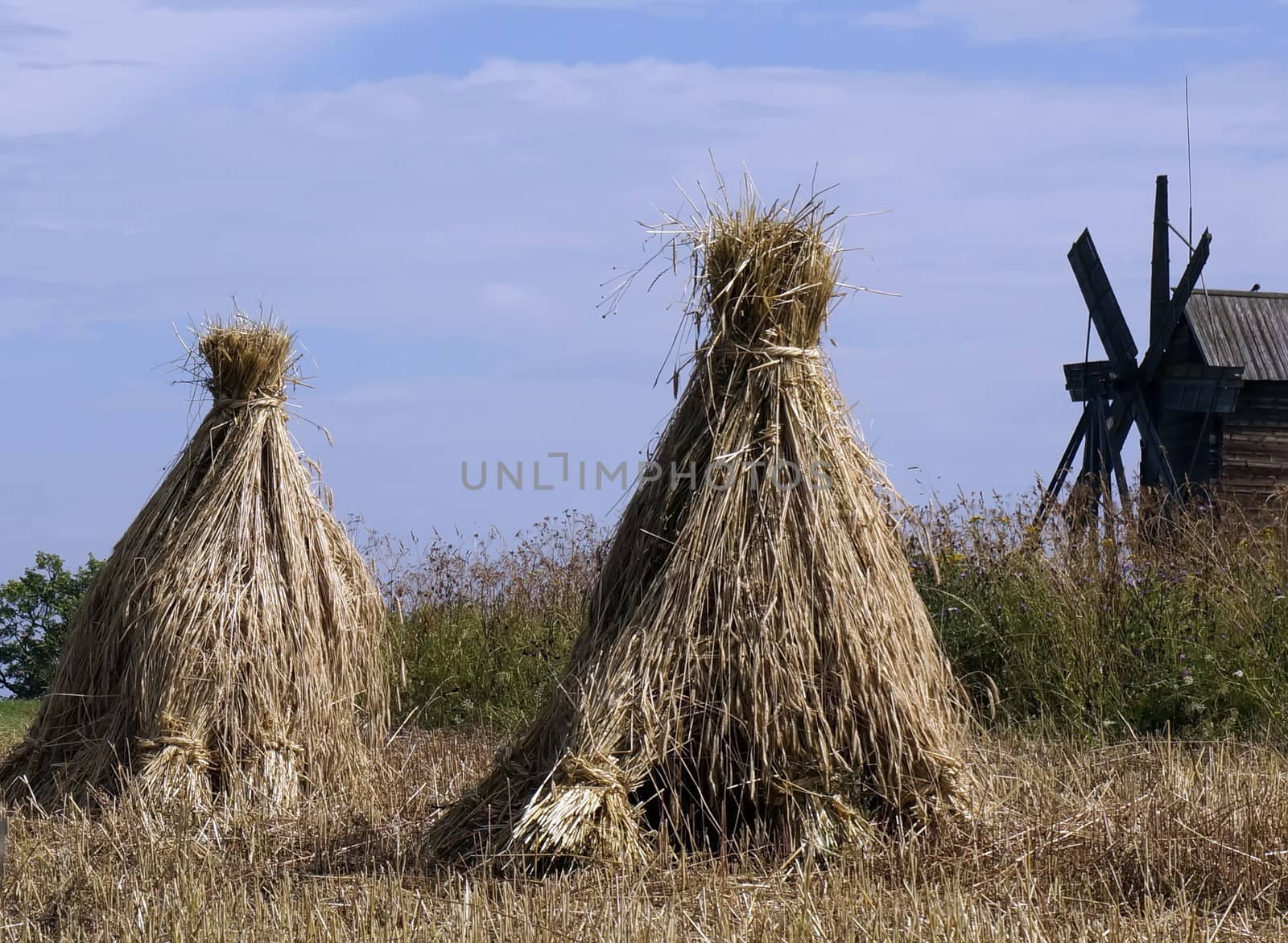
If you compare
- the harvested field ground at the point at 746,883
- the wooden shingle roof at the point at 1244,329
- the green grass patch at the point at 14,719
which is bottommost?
the green grass patch at the point at 14,719

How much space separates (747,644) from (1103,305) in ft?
47.2

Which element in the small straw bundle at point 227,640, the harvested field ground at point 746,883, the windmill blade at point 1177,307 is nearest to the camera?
the harvested field ground at point 746,883

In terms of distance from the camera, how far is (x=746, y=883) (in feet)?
14.0

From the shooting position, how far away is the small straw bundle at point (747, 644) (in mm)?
4379

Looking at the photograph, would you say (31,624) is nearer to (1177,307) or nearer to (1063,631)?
(1063,631)

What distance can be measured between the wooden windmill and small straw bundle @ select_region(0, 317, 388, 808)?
11.2 metres

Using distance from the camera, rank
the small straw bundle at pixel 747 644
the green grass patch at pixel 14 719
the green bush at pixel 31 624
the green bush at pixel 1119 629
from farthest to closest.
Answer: the green bush at pixel 31 624
the green grass patch at pixel 14 719
the green bush at pixel 1119 629
the small straw bundle at pixel 747 644

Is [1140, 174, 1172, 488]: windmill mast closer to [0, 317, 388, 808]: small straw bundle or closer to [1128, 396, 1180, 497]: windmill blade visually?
[1128, 396, 1180, 497]: windmill blade

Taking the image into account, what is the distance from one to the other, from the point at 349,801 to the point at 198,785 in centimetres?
68

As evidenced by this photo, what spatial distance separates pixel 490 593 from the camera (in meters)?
9.46

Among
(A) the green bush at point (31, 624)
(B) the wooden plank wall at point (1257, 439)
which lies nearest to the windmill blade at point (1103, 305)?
(B) the wooden plank wall at point (1257, 439)

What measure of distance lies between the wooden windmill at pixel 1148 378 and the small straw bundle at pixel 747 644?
11.8 metres

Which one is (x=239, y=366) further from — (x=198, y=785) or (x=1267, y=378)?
(x=1267, y=378)

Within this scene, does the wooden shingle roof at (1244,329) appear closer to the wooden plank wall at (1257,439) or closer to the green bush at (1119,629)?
the wooden plank wall at (1257,439)
